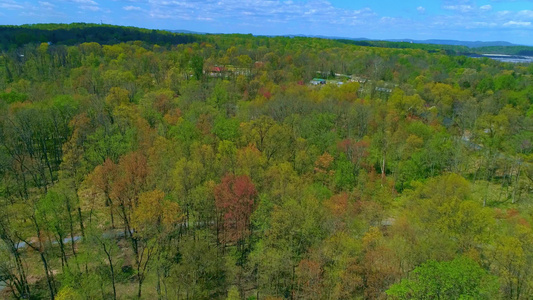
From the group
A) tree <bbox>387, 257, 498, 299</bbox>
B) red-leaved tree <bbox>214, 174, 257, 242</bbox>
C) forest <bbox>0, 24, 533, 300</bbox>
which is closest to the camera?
tree <bbox>387, 257, 498, 299</bbox>

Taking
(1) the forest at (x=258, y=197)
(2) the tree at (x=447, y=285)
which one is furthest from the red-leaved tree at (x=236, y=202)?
(2) the tree at (x=447, y=285)

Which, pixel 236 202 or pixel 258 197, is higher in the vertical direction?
pixel 236 202

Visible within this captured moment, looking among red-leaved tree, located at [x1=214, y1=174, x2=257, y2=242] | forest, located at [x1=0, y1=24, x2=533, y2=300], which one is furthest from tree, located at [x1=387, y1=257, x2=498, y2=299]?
red-leaved tree, located at [x1=214, y1=174, x2=257, y2=242]

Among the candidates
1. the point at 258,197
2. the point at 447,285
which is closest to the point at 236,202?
the point at 258,197

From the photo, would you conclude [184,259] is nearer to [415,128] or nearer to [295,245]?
[295,245]

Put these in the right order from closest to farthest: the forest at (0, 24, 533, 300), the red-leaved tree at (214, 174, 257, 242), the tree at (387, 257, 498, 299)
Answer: the tree at (387, 257, 498, 299) → the forest at (0, 24, 533, 300) → the red-leaved tree at (214, 174, 257, 242)

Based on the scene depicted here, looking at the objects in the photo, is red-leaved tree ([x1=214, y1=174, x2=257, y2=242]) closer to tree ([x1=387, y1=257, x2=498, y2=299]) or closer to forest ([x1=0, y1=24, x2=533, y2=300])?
forest ([x1=0, y1=24, x2=533, y2=300])

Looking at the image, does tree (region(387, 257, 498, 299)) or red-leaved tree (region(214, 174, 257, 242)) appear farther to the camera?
red-leaved tree (region(214, 174, 257, 242))

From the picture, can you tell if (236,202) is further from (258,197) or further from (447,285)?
(447,285)

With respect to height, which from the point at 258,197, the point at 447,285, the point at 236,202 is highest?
the point at 447,285
